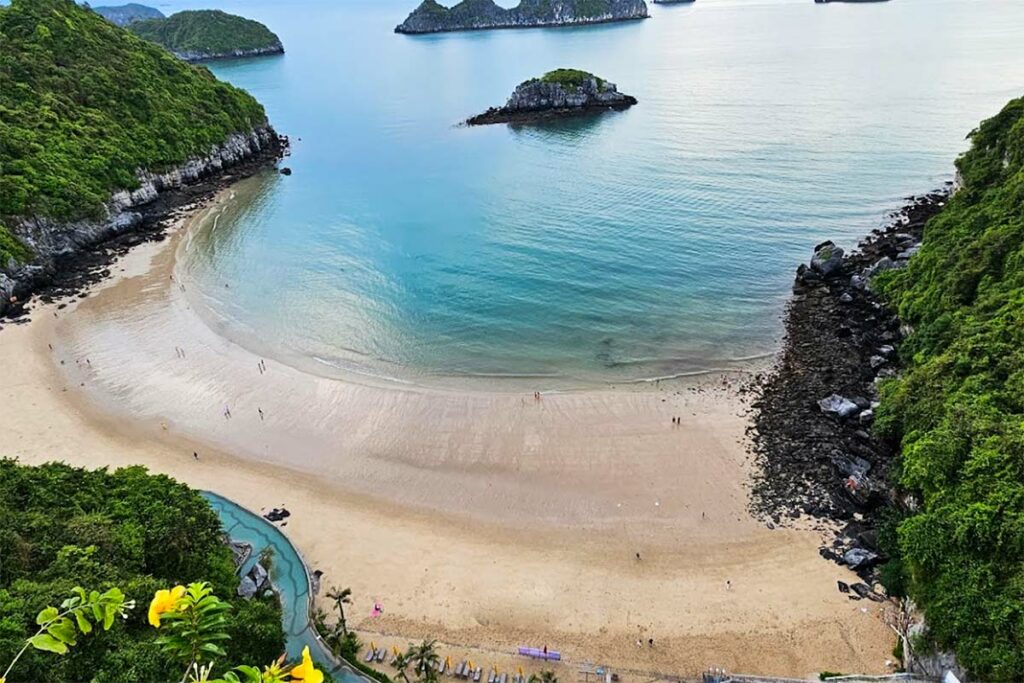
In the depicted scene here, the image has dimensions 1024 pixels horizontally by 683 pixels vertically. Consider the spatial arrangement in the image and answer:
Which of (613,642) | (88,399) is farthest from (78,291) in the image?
(613,642)

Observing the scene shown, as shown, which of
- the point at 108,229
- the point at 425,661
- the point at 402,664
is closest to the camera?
the point at 402,664

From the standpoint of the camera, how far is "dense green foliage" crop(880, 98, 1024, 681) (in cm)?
2025

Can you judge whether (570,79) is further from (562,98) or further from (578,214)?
(578,214)

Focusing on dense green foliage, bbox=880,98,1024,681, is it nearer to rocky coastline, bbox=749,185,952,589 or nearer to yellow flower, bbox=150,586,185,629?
rocky coastline, bbox=749,185,952,589

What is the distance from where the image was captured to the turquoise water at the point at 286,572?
22783mm

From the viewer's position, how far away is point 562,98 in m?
113

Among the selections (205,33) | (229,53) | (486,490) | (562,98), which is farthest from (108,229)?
(205,33)

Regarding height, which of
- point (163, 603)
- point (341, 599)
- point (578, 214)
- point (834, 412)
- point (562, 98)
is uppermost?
point (163, 603)

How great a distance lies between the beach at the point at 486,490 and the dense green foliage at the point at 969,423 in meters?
3.98

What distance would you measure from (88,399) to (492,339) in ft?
86.0

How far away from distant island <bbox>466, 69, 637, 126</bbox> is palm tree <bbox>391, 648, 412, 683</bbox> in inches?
4030

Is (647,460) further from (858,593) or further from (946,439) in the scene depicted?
(946,439)

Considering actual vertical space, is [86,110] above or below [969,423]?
above

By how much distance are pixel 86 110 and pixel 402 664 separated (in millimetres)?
75273
